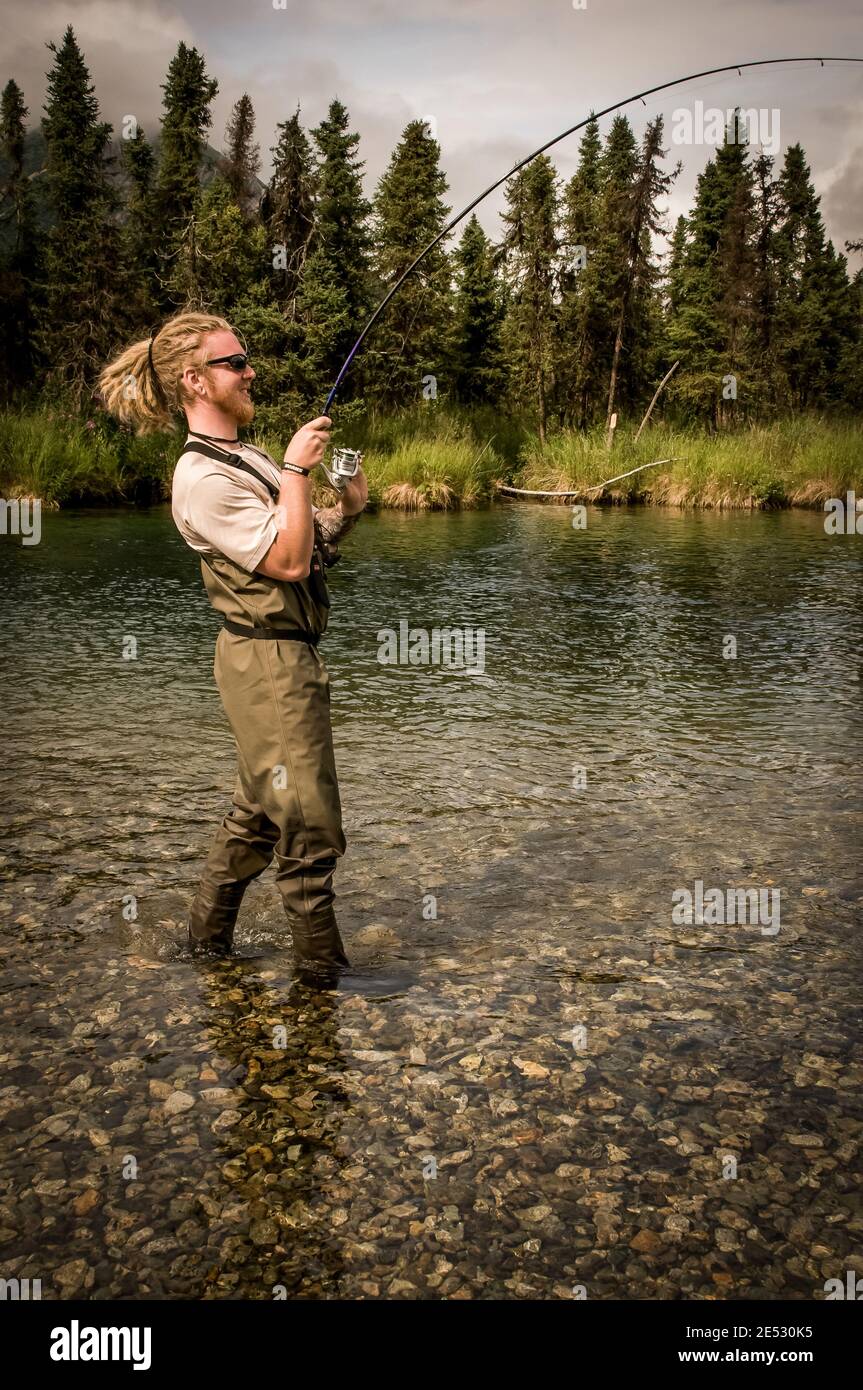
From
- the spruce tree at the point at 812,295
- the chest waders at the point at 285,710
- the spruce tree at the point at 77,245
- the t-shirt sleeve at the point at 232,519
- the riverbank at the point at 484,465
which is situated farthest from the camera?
the spruce tree at the point at 812,295

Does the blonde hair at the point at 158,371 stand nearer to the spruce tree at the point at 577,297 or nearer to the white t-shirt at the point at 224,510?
the white t-shirt at the point at 224,510

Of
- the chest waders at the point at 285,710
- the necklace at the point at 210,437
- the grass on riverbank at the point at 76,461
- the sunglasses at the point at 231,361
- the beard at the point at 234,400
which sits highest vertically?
the grass on riverbank at the point at 76,461

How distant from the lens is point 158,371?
3.74m

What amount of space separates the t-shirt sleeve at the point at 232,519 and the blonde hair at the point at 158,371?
47cm

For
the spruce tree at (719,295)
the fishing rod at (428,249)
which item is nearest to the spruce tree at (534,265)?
the spruce tree at (719,295)

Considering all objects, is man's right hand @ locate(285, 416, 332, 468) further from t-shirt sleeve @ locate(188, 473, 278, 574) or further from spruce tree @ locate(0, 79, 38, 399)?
spruce tree @ locate(0, 79, 38, 399)

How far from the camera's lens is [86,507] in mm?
23625

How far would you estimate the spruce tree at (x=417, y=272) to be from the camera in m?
38.9

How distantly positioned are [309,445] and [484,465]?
25489mm

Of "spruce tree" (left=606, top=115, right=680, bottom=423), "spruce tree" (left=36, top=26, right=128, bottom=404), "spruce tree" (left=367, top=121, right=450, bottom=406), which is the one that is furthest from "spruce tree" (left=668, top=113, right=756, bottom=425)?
"spruce tree" (left=36, top=26, right=128, bottom=404)

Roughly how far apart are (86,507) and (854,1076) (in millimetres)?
22627

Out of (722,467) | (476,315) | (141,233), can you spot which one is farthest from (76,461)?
(141,233)

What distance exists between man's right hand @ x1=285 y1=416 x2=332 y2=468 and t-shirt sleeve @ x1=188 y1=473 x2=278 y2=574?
0.18m
